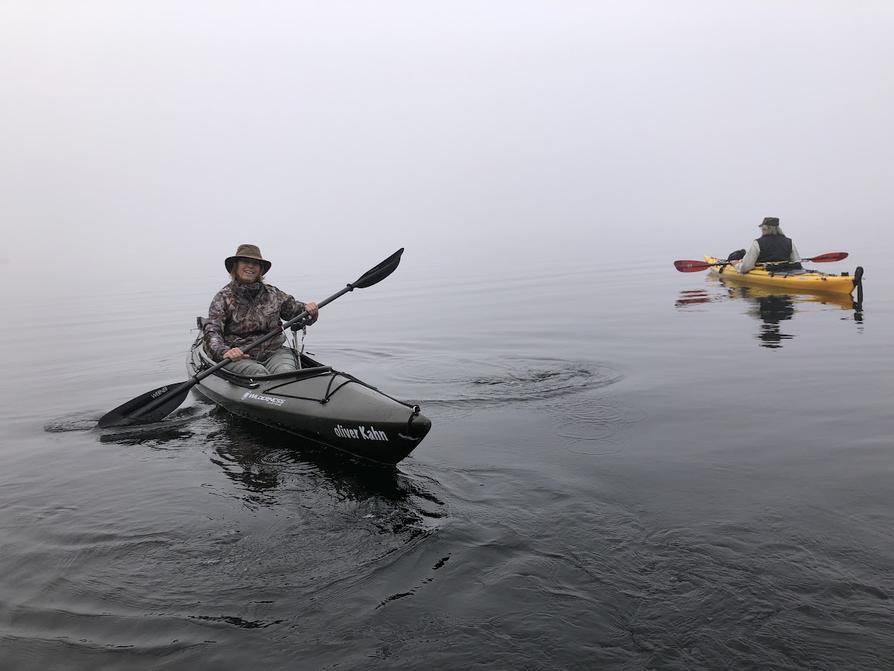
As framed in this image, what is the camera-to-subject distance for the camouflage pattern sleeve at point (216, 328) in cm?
902

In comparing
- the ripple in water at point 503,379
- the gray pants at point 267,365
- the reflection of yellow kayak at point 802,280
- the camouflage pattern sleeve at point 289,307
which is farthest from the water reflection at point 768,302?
the gray pants at point 267,365

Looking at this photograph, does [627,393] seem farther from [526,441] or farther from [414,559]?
[414,559]

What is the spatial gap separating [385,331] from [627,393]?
29.9 feet

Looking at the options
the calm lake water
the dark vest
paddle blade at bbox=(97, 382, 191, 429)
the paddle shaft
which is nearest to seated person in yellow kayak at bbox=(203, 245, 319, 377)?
the paddle shaft

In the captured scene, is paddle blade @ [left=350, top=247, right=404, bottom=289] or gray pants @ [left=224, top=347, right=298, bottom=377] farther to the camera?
paddle blade @ [left=350, top=247, right=404, bottom=289]

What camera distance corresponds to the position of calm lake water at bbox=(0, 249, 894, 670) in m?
3.92

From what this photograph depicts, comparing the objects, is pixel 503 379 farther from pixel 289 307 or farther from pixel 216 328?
pixel 216 328

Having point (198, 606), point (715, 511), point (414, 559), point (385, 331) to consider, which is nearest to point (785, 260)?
point (385, 331)

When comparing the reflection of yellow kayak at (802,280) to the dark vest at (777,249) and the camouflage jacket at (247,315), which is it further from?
the camouflage jacket at (247,315)

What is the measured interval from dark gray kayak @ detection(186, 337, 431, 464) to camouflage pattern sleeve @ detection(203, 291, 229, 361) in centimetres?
35

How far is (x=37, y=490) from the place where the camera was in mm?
7016

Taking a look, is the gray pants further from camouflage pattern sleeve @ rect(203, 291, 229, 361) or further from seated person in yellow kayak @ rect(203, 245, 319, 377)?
camouflage pattern sleeve @ rect(203, 291, 229, 361)

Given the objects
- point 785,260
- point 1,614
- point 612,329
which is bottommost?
point 1,614

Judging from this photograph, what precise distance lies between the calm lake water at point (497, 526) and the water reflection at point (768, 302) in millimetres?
1003
